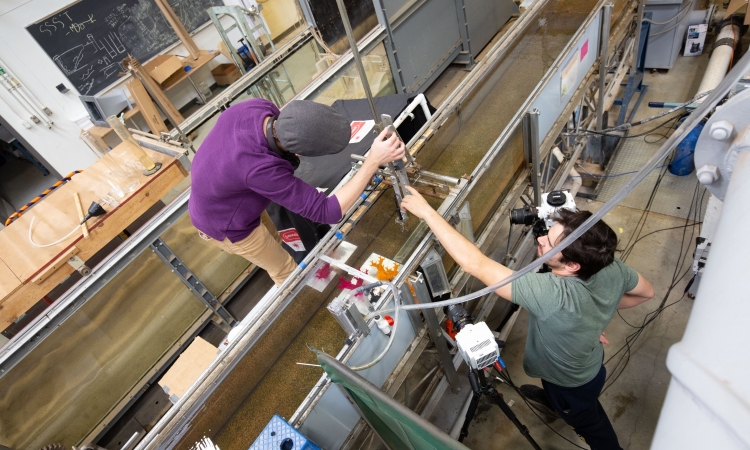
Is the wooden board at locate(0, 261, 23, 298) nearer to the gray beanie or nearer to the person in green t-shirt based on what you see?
the gray beanie

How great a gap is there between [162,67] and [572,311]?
569 cm

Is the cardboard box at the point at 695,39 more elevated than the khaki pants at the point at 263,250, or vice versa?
the khaki pants at the point at 263,250

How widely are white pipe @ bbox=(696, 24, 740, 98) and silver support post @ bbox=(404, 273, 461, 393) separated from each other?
308 cm

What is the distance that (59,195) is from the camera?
290cm

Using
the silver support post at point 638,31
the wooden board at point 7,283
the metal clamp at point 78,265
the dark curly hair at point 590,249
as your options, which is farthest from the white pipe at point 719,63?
the wooden board at point 7,283

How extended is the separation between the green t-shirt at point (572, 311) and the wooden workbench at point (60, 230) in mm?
2586

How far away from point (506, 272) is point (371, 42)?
115 inches

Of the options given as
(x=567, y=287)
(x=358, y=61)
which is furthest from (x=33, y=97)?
(x=567, y=287)

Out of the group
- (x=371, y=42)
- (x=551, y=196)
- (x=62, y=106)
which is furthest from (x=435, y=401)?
(x=62, y=106)

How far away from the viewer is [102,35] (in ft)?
16.5

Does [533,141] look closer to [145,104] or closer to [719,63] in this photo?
[719,63]

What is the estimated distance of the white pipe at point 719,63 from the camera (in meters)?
3.34

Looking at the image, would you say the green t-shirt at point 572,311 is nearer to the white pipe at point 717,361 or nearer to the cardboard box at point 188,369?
the white pipe at point 717,361

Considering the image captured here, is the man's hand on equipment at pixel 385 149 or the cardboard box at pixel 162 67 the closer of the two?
the man's hand on equipment at pixel 385 149
